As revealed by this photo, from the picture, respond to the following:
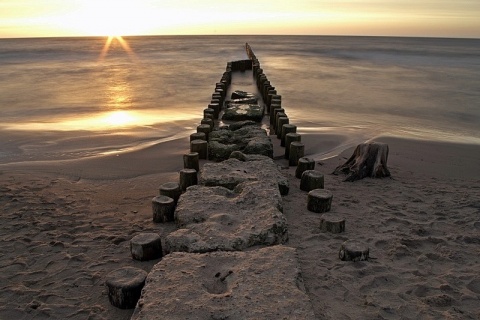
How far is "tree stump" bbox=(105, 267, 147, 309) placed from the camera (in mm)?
2910

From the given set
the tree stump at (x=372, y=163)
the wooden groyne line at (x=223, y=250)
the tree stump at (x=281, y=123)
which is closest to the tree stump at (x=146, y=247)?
the wooden groyne line at (x=223, y=250)

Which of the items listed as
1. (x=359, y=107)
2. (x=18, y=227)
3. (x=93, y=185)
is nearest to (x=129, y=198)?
(x=93, y=185)

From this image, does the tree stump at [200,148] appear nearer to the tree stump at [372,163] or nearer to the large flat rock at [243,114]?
the tree stump at [372,163]

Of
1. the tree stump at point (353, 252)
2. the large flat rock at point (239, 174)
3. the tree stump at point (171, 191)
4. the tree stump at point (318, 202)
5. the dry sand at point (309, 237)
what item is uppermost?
the large flat rock at point (239, 174)

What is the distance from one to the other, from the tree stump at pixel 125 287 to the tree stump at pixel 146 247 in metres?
0.49

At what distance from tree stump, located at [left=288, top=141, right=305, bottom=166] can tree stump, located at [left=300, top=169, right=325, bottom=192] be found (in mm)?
975

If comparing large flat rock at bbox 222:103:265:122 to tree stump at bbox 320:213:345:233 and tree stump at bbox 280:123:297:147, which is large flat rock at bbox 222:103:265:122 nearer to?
tree stump at bbox 280:123:297:147

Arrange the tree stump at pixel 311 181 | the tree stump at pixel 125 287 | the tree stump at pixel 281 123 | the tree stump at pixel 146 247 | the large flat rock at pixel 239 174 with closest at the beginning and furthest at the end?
the tree stump at pixel 125 287 → the tree stump at pixel 146 247 → the large flat rock at pixel 239 174 → the tree stump at pixel 311 181 → the tree stump at pixel 281 123

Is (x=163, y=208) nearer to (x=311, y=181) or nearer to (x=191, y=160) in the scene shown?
(x=191, y=160)

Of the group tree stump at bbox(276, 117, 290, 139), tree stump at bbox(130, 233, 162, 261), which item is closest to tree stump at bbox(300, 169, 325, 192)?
→ tree stump at bbox(130, 233, 162, 261)

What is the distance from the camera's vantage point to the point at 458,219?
15.2 feet

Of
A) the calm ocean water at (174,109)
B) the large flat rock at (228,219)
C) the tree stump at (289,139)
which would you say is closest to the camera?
the large flat rock at (228,219)

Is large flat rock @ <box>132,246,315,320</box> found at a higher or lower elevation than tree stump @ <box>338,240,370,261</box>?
higher

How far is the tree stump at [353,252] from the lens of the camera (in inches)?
140
